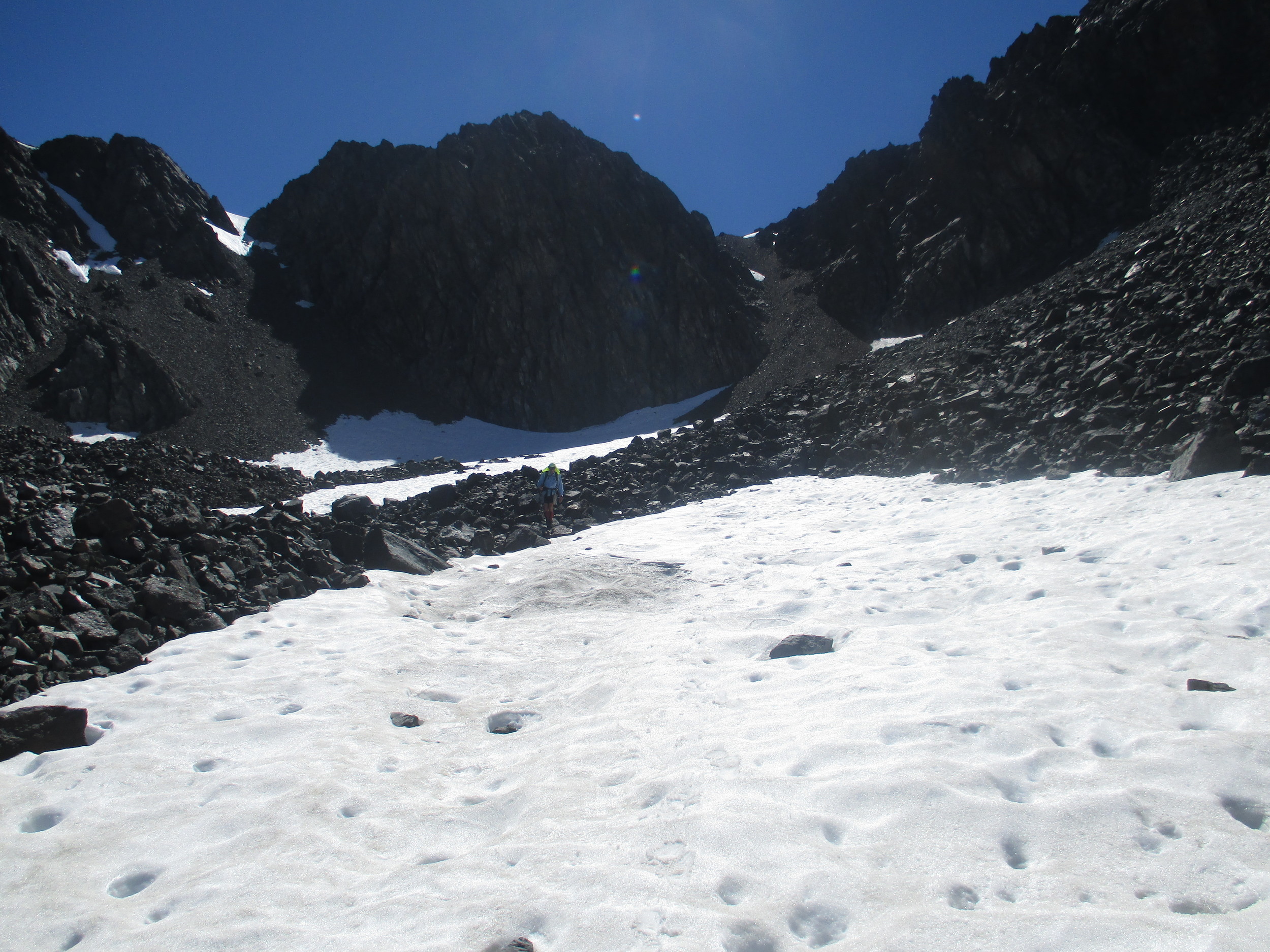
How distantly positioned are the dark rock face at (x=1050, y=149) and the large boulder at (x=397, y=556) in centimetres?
4239

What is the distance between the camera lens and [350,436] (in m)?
49.0

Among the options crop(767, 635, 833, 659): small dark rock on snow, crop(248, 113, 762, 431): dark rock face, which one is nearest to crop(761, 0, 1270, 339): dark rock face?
crop(248, 113, 762, 431): dark rock face

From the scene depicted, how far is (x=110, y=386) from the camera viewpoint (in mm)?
42156

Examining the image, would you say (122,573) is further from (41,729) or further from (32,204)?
(32,204)

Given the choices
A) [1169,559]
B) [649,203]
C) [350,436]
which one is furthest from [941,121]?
[1169,559]

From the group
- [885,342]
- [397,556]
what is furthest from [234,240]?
[397,556]

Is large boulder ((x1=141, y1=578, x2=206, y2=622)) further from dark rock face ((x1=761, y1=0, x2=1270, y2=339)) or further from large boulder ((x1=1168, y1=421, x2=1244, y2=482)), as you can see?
dark rock face ((x1=761, y1=0, x2=1270, y2=339))

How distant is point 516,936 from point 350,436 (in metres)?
51.2

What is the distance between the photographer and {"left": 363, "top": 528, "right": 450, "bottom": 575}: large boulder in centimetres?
1075

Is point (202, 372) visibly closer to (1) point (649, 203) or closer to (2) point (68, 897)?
(1) point (649, 203)

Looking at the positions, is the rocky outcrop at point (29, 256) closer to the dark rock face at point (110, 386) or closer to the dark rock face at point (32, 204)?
the dark rock face at point (32, 204)

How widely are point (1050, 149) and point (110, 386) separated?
65815 millimetres

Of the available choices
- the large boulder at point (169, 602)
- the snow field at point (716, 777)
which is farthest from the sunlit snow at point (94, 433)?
the snow field at point (716, 777)

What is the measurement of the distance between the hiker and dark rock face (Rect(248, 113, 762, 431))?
43.0 meters
